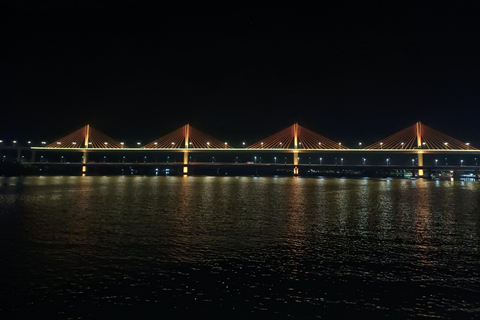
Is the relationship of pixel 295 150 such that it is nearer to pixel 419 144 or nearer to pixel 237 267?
pixel 419 144

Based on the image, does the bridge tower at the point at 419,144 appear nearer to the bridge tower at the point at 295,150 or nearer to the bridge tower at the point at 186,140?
the bridge tower at the point at 295,150

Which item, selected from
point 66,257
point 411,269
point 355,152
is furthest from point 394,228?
point 355,152

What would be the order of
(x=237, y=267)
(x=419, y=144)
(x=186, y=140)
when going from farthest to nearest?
(x=186, y=140) → (x=419, y=144) → (x=237, y=267)

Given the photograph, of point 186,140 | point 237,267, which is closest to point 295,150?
point 186,140

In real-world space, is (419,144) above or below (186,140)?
below

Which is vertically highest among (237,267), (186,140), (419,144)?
(186,140)

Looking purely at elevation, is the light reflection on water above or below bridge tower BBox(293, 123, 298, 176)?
below

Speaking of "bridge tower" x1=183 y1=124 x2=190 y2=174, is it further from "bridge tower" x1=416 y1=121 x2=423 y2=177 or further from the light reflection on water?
the light reflection on water

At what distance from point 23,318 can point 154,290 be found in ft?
7.34

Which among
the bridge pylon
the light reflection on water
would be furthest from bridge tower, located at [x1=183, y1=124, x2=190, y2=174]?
the light reflection on water

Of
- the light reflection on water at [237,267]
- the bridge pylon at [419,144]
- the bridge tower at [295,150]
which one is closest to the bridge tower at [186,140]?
the bridge tower at [295,150]

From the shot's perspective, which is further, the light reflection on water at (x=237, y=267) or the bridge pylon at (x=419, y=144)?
the bridge pylon at (x=419, y=144)

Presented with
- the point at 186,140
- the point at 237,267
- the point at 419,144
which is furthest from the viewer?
the point at 186,140

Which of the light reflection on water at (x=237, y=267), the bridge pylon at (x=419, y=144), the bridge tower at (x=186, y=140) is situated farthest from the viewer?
the bridge tower at (x=186, y=140)
